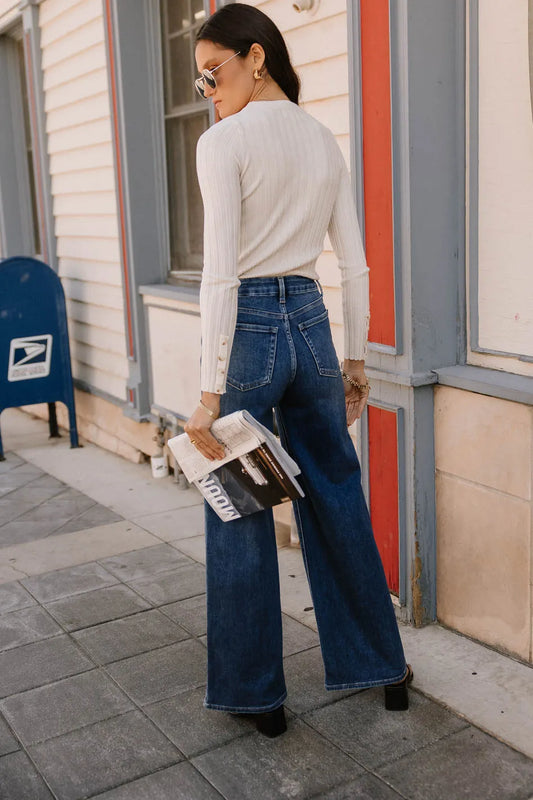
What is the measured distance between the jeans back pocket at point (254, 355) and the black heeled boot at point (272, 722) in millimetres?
1012

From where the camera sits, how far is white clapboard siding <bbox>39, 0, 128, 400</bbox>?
629 cm

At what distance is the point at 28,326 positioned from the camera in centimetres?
662

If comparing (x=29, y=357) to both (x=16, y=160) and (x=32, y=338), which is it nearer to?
(x=32, y=338)

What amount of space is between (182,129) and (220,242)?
3512 millimetres

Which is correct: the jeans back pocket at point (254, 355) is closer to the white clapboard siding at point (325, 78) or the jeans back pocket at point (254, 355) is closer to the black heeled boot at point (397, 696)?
the black heeled boot at point (397, 696)

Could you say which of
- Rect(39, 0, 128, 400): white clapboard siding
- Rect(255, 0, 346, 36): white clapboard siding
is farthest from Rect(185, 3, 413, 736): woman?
Rect(39, 0, 128, 400): white clapboard siding

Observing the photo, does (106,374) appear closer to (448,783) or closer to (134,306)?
(134,306)

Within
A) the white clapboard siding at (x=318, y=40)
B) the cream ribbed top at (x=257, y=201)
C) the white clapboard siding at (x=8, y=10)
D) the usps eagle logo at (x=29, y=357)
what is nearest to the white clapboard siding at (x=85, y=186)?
the usps eagle logo at (x=29, y=357)

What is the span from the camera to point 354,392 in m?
3.02

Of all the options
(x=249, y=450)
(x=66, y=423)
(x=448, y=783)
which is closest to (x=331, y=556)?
(x=249, y=450)

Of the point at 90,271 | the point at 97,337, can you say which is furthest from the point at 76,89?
the point at 97,337

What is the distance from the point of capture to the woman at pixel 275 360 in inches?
100

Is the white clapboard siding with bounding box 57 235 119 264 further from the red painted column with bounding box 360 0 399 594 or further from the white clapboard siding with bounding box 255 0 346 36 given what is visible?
the red painted column with bounding box 360 0 399 594

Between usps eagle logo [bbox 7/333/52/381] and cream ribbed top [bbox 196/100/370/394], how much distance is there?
424 centimetres
